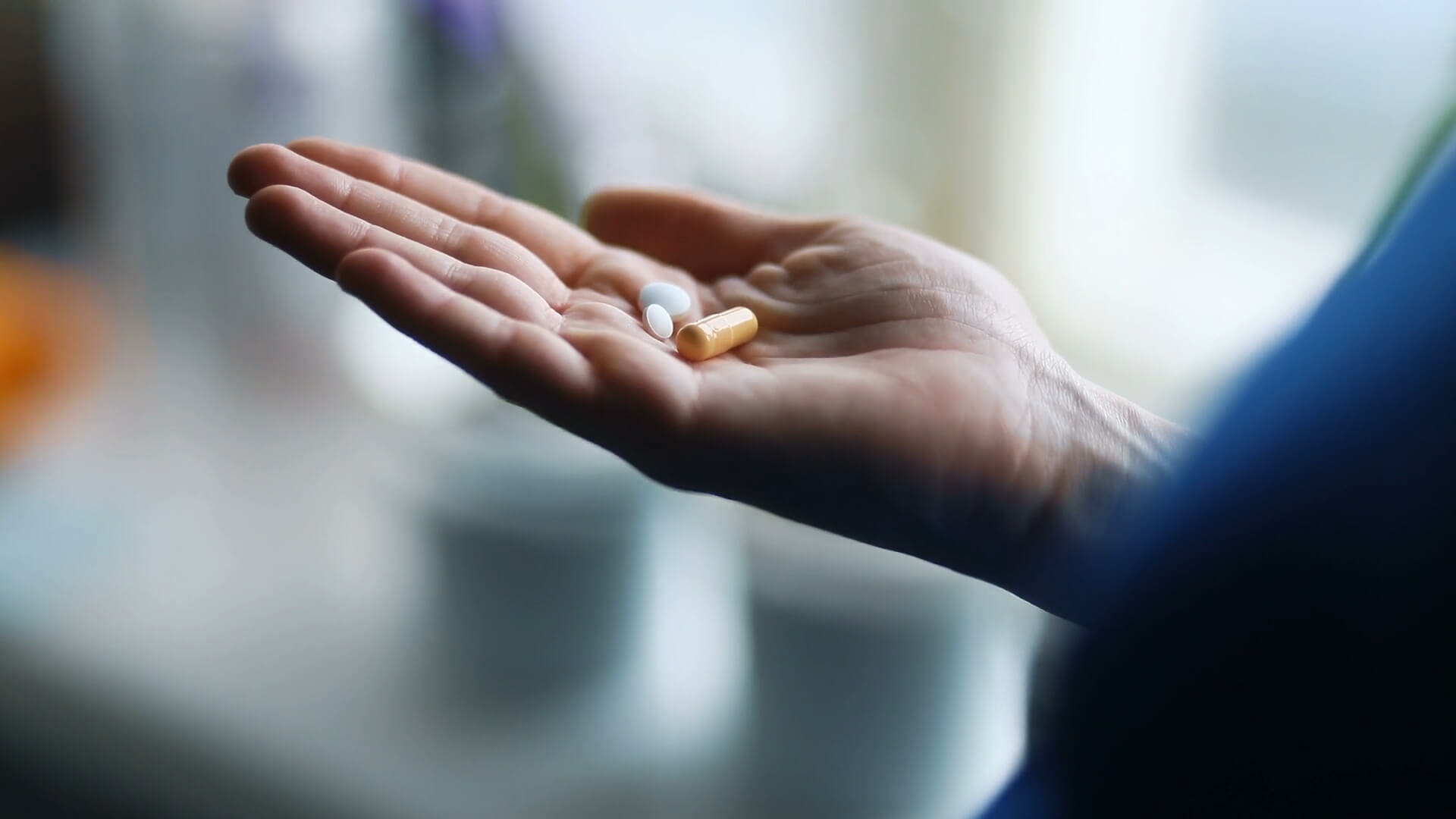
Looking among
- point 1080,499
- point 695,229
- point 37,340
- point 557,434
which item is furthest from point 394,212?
point 37,340

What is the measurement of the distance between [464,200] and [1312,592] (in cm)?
42

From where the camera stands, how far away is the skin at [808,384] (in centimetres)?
45

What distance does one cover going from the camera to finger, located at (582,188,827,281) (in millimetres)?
645

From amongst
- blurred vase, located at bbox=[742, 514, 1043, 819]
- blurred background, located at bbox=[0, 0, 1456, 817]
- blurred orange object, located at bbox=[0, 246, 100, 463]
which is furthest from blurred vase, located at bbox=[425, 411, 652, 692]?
blurred orange object, located at bbox=[0, 246, 100, 463]

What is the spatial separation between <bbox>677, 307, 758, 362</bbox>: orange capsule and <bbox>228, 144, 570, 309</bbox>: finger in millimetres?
66

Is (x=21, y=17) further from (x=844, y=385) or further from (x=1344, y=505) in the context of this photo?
(x=1344, y=505)

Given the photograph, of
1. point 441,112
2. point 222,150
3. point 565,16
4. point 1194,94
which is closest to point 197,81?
point 222,150

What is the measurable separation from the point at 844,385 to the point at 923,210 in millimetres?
464

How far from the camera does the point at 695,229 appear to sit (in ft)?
2.16

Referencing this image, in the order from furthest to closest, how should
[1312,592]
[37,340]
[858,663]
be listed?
1. [37,340]
2. [858,663]
3. [1312,592]

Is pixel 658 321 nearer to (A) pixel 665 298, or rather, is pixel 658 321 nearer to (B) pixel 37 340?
(A) pixel 665 298

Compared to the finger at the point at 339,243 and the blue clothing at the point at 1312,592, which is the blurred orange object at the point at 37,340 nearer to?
the finger at the point at 339,243

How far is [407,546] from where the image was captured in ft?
3.27

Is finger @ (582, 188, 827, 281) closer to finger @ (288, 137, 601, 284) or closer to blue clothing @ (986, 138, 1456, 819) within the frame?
finger @ (288, 137, 601, 284)
